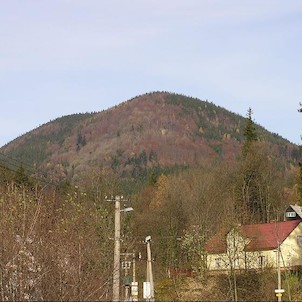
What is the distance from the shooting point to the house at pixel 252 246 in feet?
126

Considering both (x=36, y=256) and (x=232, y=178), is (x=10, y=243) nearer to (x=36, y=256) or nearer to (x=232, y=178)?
(x=36, y=256)

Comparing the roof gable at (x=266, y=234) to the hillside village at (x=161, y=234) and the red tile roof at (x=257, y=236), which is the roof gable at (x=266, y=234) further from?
the hillside village at (x=161, y=234)

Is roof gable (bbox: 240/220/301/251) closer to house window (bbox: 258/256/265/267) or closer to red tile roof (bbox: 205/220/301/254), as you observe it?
red tile roof (bbox: 205/220/301/254)

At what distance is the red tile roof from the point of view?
40331 mm

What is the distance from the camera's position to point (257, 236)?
41.7 m

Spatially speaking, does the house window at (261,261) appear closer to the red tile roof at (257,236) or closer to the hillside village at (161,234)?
the hillside village at (161,234)

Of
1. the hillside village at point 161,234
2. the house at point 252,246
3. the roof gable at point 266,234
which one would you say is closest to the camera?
the hillside village at point 161,234

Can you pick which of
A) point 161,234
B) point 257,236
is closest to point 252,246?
point 257,236

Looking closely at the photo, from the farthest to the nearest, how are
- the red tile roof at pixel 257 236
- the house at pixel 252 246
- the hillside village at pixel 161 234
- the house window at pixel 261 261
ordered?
the red tile roof at pixel 257 236 < the house window at pixel 261 261 < the house at pixel 252 246 < the hillside village at pixel 161 234

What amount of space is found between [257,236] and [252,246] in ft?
4.60

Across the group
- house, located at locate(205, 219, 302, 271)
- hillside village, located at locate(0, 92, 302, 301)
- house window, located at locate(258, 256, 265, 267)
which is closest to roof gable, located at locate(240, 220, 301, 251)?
house, located at locate(205, 219, 302, 271)

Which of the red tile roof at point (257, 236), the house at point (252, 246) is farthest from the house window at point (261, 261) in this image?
the red tile roof at point (257, 236)

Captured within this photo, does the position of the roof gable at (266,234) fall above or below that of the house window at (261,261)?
above

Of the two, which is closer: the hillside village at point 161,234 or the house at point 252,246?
the hillside village at point 161,234
